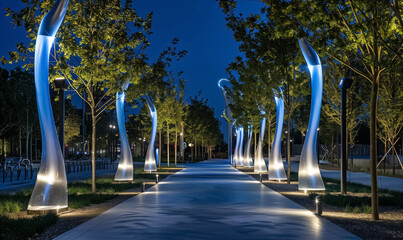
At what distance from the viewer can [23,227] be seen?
9133mm

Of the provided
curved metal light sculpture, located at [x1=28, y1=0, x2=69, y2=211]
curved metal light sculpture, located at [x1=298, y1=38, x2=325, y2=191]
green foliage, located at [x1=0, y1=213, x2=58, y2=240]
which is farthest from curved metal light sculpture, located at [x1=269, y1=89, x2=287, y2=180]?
green foliage, located at [x1=0, y1=213, x2=58, y2=240]

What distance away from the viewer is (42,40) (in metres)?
12.7

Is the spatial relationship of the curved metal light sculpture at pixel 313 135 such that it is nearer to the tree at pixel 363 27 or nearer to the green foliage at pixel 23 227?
the tree at pixel 363 27

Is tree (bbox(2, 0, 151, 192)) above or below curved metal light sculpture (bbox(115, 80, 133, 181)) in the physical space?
above

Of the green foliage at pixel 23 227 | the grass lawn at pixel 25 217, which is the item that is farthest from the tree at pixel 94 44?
the green foliage at pixel 23 227

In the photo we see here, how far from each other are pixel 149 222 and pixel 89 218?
1.72m

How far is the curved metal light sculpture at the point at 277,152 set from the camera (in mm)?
24188

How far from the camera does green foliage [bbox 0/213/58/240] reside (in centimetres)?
865

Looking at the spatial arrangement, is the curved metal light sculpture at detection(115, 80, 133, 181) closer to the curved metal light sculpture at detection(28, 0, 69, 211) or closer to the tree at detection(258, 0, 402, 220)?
the curved metal light sculpture at detection(28, 0, 69, 211)

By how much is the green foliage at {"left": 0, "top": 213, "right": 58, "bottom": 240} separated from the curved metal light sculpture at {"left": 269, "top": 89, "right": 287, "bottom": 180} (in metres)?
15.1

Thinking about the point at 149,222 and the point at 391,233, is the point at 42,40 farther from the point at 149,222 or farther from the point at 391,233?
the point at 391,233

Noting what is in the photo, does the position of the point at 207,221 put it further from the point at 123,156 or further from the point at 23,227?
the point at 123,156

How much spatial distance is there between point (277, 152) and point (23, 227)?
16.6 metres

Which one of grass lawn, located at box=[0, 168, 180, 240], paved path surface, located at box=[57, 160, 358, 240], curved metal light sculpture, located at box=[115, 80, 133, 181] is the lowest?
paved path surface, located at box=[57, 160, 358, 240]
